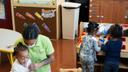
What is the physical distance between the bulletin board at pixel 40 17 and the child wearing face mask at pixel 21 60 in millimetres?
3041

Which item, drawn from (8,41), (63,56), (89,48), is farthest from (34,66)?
(63,56)

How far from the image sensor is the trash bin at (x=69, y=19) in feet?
16.6

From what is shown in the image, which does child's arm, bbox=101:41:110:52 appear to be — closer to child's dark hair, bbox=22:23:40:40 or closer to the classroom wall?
child's dark hair, bbox=22:23:40:40

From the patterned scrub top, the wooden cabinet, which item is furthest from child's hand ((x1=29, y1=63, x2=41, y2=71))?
the wooden cabinet

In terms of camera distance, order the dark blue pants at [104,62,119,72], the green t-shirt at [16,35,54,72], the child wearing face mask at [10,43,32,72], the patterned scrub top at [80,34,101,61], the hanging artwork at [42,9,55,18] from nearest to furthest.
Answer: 1. the child wearing face mask at [10,43,32,72]
2. the green t-shirt at [16,35,54,72]
3. the patterned scrub top at [80,34,101,61]
4. the dark blue pants at [104,62,119,72]
5. the hanging artwork at [42,9,55,18]

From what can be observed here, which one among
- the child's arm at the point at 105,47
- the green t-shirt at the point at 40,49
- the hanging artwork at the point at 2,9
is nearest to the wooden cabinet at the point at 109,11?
the hanging artwork at the point at 2,9

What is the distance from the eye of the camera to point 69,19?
511 cm

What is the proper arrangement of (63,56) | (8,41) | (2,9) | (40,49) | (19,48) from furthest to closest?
1. (2,9)
2. (63,56)
3. (8,41)
4. (40,49)
5. (19,48)

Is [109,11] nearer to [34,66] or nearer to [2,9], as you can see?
[2,9]

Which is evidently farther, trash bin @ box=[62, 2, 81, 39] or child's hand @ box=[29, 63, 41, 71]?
trash bin @ box=[62, 2, 81, 39]

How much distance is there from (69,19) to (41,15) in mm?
533

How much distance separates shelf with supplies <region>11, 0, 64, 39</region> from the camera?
5.02 m

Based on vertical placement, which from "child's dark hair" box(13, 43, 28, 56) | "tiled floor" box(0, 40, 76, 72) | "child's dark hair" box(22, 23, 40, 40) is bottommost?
"tiled floor" box(0, 40, 76, 72)

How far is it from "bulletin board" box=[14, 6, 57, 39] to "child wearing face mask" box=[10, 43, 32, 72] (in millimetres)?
3041
